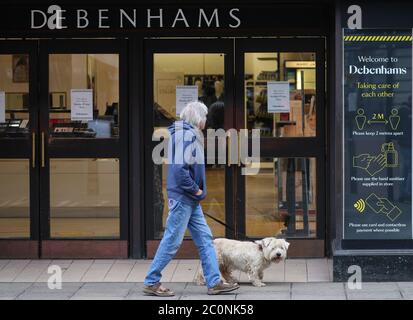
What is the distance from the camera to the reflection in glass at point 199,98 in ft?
31.2

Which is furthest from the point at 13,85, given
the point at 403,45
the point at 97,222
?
the point at 403,45

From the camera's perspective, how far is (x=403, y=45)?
8352 millimetres

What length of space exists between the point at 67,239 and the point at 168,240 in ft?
7.21

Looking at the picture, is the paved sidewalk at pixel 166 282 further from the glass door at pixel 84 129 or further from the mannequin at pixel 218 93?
the mannequin at pixel 218 93

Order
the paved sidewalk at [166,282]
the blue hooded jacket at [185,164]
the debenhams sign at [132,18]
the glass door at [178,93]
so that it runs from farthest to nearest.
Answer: the glass door at [178,93]
the debenhams sign at [132,18]
the paved sidewalk at [166,282]
the blue hooded jacket at [185,164]

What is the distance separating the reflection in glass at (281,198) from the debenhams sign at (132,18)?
64.4 inches

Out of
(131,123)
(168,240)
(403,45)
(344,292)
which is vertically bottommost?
(344,292)

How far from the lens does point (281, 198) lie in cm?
969

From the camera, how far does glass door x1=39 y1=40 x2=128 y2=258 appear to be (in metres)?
9.54

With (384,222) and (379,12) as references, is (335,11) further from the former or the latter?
(384,222)

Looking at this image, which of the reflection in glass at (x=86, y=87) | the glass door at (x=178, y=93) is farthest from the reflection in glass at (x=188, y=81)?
the reflection in glass at (x=86, y=87)

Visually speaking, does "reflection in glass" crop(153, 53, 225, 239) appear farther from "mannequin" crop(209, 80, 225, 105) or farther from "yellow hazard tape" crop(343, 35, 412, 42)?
"yellow hazard tape" crop(343, 35, 412, 42)

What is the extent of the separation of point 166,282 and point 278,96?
2444mm

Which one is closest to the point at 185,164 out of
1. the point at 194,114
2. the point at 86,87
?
the point at 194,114
